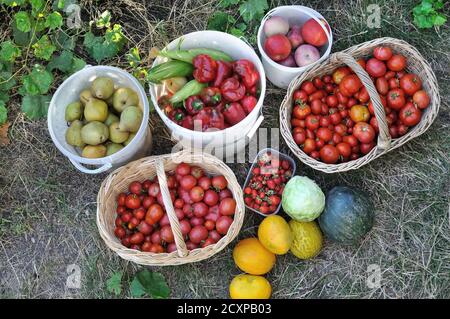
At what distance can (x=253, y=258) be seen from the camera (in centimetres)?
225

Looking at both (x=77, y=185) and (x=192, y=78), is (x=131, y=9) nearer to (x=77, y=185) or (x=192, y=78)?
(x=192, y=78)

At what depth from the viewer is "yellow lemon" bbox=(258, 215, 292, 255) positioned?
2186 millimetres

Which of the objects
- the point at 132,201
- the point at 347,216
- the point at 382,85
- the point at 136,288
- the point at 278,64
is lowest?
the point at 136,288

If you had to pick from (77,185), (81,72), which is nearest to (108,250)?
(77,185)

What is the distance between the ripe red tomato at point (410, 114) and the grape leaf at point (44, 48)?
1.82 m

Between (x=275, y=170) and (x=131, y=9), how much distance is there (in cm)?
125

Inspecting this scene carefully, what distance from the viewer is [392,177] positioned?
2.46 meters

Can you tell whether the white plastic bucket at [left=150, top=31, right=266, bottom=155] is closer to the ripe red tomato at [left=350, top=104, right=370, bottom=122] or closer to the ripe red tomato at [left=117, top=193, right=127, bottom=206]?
the ripe red tomato at [left=117, top=193, right=127, bottom=206]

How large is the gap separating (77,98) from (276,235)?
1178 mm

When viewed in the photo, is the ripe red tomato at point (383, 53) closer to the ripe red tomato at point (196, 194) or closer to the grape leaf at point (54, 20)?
the ripe red tomato at point (196, 194)

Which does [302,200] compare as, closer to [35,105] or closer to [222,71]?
[222,71]

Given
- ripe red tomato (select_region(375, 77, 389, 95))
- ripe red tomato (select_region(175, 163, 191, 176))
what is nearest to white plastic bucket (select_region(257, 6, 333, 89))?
ripe red tomato (select_region(375, 77, 389, 95))

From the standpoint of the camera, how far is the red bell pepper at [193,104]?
216 cm

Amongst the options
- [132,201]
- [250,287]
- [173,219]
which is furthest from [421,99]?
[132,201]
